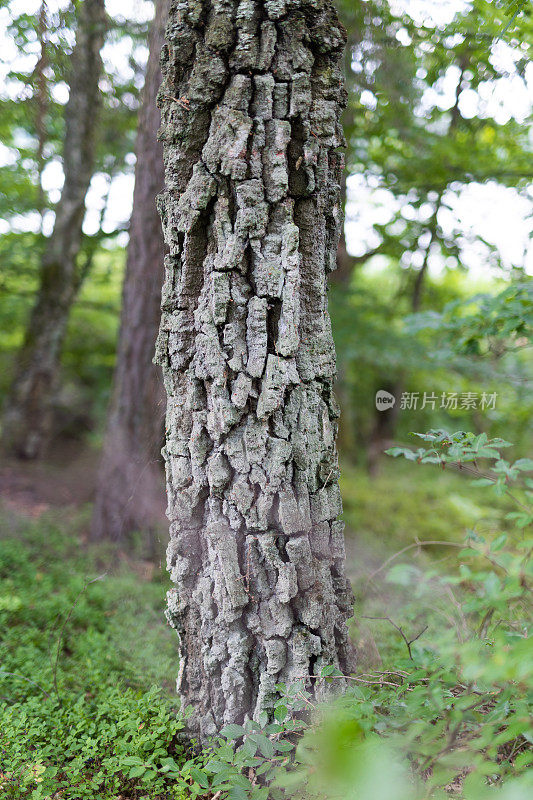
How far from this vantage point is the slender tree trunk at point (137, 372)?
383 centimetres

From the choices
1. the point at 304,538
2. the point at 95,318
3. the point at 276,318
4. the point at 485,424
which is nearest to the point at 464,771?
the point at 304,538

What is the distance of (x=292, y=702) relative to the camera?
1.75 meters

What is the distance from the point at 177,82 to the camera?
1890 millimetres

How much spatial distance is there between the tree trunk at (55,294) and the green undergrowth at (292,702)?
327 cm

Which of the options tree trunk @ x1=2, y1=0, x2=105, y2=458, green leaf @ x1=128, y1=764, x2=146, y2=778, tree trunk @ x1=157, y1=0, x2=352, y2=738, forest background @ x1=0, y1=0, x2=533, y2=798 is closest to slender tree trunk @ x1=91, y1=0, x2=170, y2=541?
forest background @ x1=0, y1=0, x2=533, y2=798

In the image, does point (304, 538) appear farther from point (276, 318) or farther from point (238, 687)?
point (276, 318)

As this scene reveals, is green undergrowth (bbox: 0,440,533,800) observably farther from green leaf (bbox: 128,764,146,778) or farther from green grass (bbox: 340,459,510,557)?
green grass (bbox: 340,459,510,557)

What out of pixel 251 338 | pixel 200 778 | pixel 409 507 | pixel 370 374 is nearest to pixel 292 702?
pixel 200 778

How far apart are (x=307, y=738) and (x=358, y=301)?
19.9ft

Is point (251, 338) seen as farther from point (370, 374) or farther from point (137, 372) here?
point (370, 374)

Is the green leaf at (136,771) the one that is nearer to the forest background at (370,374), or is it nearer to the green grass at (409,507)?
the forest background at (370,374)

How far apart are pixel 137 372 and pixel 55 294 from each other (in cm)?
298

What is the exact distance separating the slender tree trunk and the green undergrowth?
603mm

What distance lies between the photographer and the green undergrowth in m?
1.27
